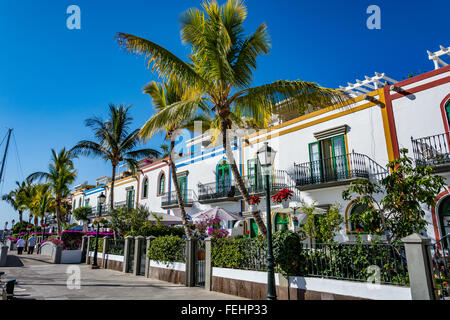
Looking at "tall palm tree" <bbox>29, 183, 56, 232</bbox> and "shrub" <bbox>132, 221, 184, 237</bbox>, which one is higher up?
"tall palm tree" <bbox>29, 183, 56, 232</bbox>

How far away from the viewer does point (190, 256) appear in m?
11.0

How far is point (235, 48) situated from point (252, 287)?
7028mm

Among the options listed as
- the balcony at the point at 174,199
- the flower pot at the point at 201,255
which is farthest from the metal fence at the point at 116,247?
the flower pot at the point at 201,255

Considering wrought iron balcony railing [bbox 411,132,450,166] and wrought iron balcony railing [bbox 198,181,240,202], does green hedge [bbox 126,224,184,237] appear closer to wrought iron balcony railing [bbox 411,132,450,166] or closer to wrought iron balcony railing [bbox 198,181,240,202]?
wrought iron balcony railing [bbox 198,181,240,202]

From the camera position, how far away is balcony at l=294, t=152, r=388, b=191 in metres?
13.0

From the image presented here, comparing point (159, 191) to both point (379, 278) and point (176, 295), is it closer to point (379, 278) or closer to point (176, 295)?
point (176, 295)

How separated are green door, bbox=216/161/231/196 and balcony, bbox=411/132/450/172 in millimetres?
10818

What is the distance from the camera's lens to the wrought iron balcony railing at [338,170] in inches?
513

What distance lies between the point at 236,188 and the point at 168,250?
6996 millimetres

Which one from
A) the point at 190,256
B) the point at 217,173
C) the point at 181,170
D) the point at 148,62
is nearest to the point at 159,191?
the point at 181,170

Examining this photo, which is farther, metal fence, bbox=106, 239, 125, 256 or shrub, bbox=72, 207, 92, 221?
shrub, bbox=72, 207, 92, 221

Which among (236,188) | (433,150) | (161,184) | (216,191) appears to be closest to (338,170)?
(433,150)

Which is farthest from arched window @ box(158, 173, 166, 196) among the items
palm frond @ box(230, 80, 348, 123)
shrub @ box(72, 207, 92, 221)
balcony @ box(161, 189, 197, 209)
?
palm frond @ box(230, 80, 348, 123)

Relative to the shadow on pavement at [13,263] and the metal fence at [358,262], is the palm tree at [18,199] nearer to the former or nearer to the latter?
the shadow on pavement at [13,263]
